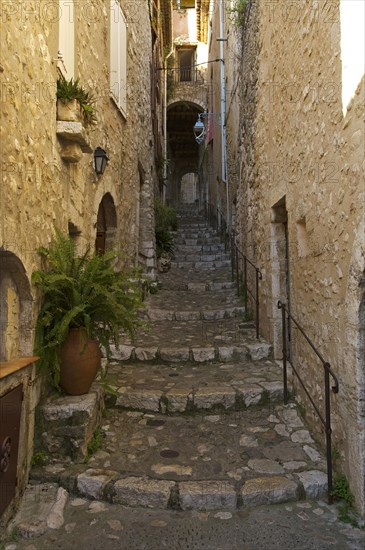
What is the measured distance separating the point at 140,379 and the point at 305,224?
249 cm

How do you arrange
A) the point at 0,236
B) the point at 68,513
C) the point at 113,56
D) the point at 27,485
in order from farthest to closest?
the point at 113,56, the point at 27,485, the point at 68,513, the point at 0,236

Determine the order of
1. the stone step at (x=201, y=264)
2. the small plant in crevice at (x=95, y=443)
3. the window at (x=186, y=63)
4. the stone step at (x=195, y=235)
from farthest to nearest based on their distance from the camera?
→ the window at (x=186, y=63)
the stone step at (x=195, y=235)
the stone step at (x=201, y=264)
the small plant in crevice at (x=95, y=443)

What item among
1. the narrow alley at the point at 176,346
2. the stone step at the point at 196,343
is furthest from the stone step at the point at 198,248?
the narrow alley at the point at 176,346

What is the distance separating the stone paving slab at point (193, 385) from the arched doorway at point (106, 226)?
2262mm

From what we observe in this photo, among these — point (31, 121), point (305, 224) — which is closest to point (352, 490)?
point (305, 224)

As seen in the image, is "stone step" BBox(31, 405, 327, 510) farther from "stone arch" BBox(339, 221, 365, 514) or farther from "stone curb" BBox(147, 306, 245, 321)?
"stone curb" BBox(147, 306, 245, 321)

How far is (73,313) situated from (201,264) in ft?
23.4

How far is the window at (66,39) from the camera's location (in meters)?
3.89

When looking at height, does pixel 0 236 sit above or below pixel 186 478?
above

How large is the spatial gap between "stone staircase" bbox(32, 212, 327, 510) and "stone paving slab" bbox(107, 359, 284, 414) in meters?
0.01

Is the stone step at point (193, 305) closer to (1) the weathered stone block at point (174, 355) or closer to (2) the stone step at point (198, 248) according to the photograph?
(1) the weathered stone block at point (174, 355)

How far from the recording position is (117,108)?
6410 millimetres

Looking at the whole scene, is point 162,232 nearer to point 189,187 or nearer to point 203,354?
point 203,354

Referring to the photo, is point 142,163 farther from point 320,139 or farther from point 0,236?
point 0,236
